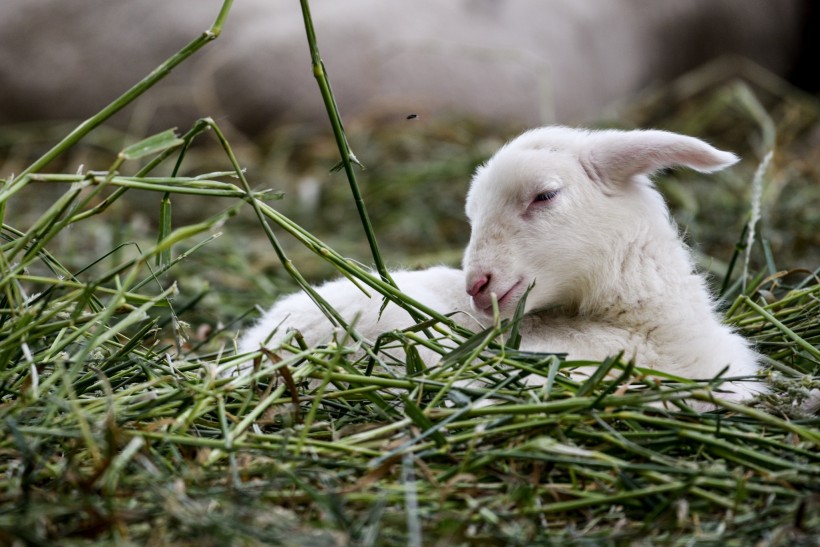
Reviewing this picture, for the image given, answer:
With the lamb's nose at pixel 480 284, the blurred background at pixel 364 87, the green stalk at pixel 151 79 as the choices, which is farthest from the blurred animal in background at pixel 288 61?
the green stalk at pixel 151 79

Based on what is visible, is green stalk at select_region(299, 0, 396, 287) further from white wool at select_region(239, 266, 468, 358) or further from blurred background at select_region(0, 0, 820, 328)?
blurred background at select_region(0, 0, 820, 328)

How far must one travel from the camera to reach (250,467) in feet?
5.78

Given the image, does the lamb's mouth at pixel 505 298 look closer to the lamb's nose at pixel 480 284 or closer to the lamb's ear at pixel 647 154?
the lamb's nose at pixel 480 284

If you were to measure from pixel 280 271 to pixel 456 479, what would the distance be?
104 inches

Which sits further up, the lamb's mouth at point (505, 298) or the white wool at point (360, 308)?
the lamb's mouth at point (505, 298)

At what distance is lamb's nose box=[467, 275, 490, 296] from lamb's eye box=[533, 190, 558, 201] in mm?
260

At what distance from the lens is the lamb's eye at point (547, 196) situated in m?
2.48

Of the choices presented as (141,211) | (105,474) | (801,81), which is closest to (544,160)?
(105,474)

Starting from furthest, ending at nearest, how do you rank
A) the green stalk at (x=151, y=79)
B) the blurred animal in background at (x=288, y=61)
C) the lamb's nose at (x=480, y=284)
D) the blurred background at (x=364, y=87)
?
the blurred animal in background at (x=288, y=61)
the blurred background at (x=364, y=87)
the lamb's nose at (x=480, y=284)
the green stalk at (x=151, y=79)

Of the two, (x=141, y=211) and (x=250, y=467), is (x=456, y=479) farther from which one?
(x=141, y=211)

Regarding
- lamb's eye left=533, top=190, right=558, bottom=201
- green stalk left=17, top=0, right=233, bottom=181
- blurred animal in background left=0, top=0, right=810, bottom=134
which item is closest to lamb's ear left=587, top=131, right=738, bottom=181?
lamb's eye left=533, top=190, right=558, bottom=201

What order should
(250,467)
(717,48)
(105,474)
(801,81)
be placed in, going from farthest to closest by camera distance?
(801,81)
(717,48)
(250,467)
(105,474)

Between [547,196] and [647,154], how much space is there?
0.98ft

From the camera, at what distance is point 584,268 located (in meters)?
2.49
